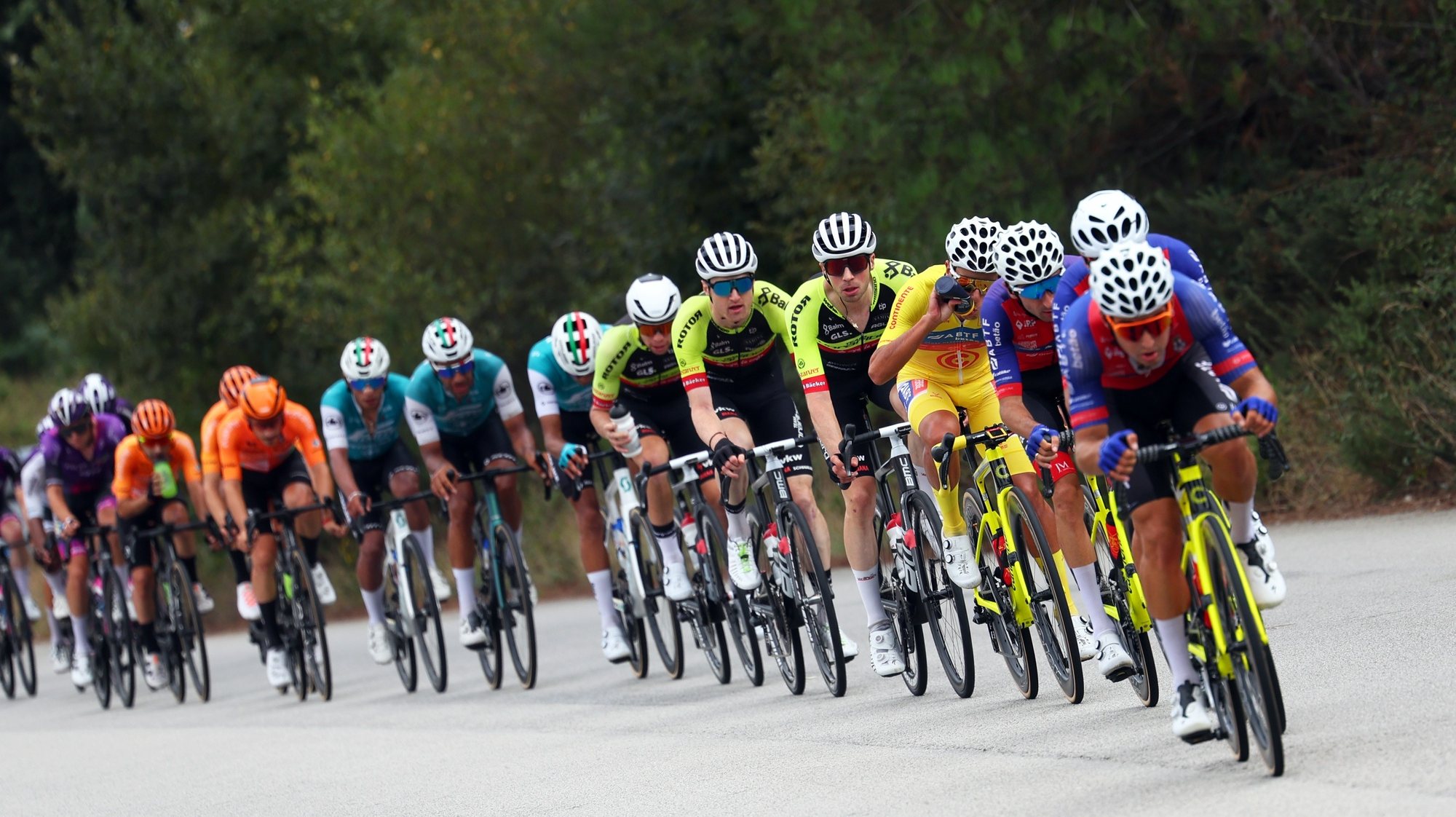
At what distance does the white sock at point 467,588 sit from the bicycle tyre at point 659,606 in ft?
3.86

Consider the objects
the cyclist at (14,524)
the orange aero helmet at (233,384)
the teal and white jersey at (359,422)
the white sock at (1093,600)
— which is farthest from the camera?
the cyclist at (14,524)

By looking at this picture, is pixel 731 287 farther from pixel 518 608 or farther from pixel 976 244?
pixel 518 608

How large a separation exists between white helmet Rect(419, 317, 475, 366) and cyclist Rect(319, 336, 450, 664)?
0.62 m

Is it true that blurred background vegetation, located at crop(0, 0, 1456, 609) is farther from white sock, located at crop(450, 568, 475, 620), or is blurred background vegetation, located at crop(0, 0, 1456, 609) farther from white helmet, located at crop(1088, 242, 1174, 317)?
white helmet, located at crop(1088, 242, 1174, 317)

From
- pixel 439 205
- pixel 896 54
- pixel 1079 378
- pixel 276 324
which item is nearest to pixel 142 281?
pixel 276 324

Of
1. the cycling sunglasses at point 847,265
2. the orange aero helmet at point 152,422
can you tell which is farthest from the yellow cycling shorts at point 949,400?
the orange aero helmet at point 152,422

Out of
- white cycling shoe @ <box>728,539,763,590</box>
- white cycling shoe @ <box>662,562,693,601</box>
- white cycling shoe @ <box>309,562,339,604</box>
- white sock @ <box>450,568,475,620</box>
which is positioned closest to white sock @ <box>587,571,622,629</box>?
white cycling shoe @ <box>662,562,693,601</box>

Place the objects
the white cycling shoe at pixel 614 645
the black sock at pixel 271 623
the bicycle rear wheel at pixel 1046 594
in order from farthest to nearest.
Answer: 1. the black sock at pixel 271 623
2. the white cycling shoe at pixel 614 645
3. the bicycle rear wheel at pixel 1046 594

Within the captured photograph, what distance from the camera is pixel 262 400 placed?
13.3 metres

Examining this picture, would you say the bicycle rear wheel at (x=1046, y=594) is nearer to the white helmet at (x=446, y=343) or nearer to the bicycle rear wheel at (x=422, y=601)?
the white helmet at (x=446, y=343)

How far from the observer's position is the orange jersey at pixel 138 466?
1448 centimetres

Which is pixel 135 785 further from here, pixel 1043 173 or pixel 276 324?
pixel 276 324

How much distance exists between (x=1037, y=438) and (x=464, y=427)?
612 cm

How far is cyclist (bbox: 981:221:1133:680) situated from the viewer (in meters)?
7.76
